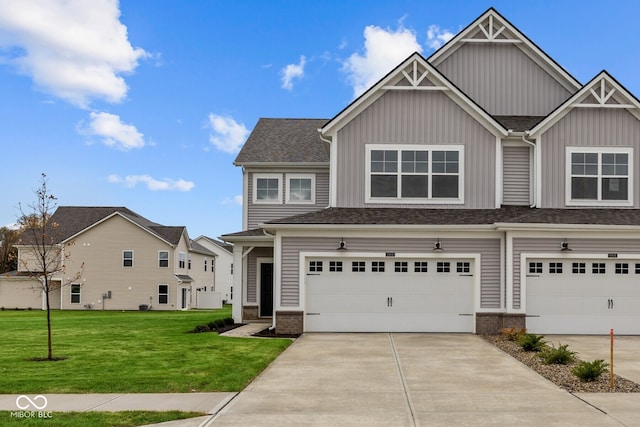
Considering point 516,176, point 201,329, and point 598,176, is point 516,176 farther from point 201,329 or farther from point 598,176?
point 201,329

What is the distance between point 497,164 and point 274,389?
12.9 metres

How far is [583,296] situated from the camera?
62.4 ft

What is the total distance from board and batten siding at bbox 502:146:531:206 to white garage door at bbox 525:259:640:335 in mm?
2835

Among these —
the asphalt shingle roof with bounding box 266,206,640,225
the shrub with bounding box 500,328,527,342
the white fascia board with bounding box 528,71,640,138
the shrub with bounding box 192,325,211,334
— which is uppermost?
the white fascia board with bounding box 528,71,640,138

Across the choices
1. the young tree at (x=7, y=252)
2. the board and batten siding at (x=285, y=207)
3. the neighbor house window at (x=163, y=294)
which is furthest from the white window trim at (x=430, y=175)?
the young tree at (x=7, y=252)

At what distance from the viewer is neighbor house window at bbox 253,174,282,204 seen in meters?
24.8

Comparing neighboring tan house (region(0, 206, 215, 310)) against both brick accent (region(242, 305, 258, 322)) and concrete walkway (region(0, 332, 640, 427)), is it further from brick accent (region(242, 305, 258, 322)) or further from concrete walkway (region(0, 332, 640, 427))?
concrete walkway (region(0, 332, 640, 427))

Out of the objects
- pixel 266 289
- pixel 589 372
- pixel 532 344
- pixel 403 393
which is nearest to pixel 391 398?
pixel 403 393

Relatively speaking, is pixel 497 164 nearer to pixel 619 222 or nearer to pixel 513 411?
pixel 619 222

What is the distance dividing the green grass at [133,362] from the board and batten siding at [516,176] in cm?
948

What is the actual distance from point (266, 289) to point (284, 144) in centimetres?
624

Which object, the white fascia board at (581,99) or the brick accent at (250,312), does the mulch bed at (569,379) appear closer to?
the white fascia board at (581,99)

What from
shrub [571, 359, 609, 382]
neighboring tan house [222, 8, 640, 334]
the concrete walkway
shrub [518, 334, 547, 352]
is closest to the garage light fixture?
neighboring tan house [222, 8, 640, 334]

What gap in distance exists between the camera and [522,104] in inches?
912
